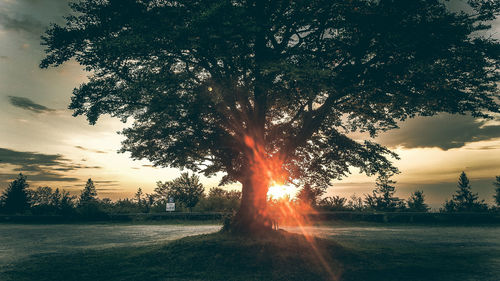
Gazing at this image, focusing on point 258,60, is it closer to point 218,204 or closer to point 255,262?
point 255,262

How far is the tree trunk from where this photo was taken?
13711 mm

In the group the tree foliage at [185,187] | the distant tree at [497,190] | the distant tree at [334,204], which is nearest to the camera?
the distant tree at [334,204]

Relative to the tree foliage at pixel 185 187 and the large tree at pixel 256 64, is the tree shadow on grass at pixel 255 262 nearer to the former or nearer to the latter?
the large tree at pixel 256 64

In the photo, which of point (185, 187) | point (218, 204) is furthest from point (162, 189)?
point (218, 204)

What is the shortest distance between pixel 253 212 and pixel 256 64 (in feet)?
21.5

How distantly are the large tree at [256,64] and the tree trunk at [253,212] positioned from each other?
0.05 meters

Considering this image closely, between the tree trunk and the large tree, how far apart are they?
0.05 meters

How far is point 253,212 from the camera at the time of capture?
13883mm

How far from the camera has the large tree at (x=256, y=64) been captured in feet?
34.0

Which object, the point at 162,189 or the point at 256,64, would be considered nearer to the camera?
the point at 256,64

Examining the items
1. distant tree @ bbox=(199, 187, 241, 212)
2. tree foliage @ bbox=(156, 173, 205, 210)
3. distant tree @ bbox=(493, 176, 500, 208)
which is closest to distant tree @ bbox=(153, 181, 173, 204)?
tree foliage @ bbox=(156, 173, 205, 210)

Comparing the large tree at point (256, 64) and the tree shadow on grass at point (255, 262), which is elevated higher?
the large tree at point (256, 64)

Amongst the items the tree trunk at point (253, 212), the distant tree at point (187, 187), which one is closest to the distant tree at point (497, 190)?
the distant tree at point (187, 187)

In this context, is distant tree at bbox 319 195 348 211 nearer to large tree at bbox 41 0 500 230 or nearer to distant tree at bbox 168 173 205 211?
large tree at bbox 41 0 500 230
